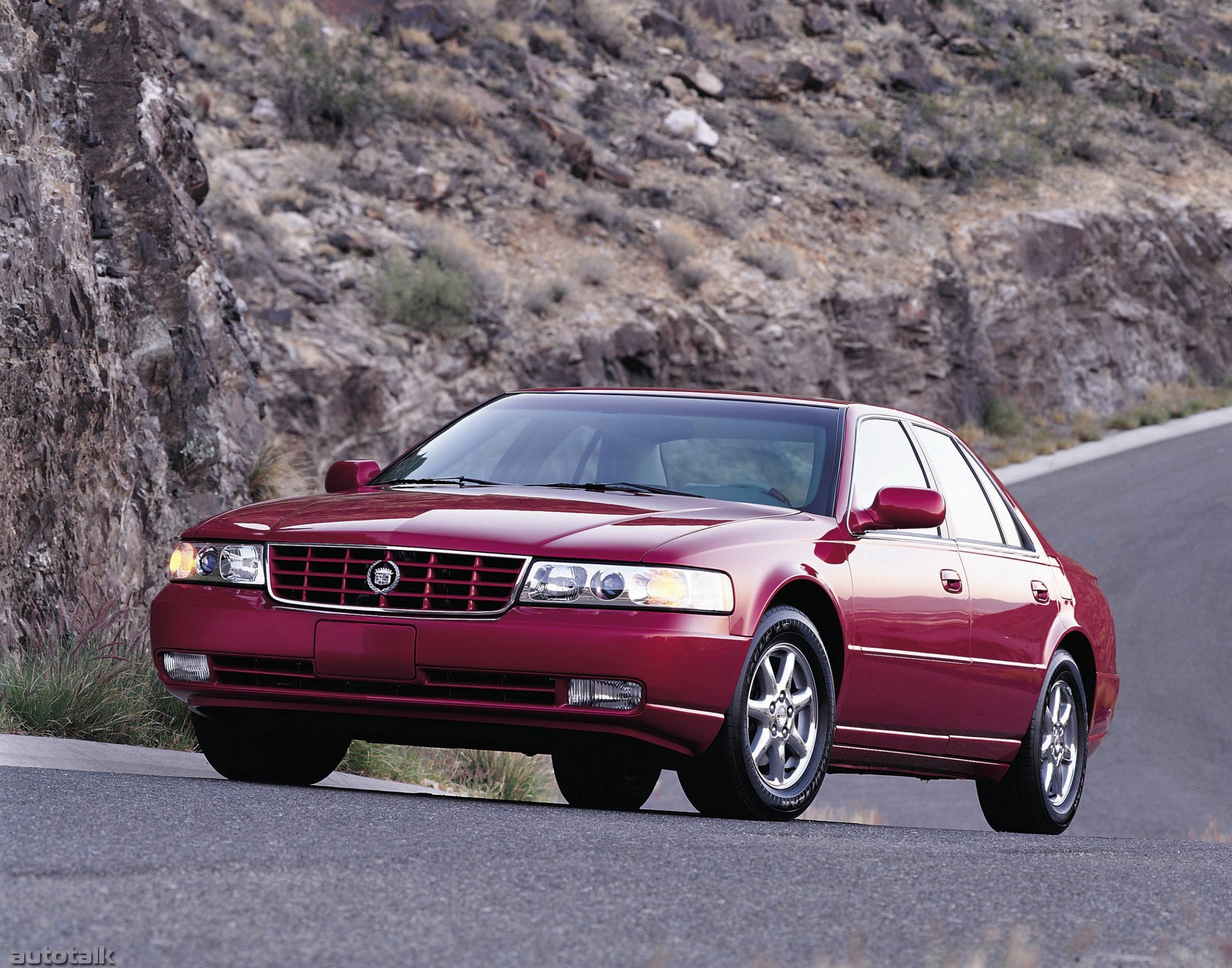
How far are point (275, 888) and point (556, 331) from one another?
76.2 ft

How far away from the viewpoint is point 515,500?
20.4 feet

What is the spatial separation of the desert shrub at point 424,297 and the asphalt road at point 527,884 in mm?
19527

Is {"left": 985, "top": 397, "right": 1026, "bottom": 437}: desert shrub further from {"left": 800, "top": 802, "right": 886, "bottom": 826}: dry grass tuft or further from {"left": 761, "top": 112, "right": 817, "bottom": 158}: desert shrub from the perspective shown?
{"left": 800, "top": 802, "right": 886, "bottom": 826}: dry grass tuft

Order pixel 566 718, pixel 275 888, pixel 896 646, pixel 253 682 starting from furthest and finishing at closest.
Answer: pixel 896 646
pixel 253 682
pixel 566 718
pixel 275 888

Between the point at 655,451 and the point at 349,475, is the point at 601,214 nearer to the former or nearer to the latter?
the point at 349,475

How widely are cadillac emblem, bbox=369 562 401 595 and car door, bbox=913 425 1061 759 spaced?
2584mm

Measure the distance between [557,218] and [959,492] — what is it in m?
22.2

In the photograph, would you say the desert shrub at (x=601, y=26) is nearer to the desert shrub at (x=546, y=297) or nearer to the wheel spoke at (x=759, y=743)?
the desert shrub at (x=546, y=297)

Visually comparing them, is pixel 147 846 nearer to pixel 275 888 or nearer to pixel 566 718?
pixel 275 888

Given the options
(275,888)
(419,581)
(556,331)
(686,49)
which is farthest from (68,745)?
(686,49)

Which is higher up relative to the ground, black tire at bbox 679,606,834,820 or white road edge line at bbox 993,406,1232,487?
black tire at bbox 679,606,834,820

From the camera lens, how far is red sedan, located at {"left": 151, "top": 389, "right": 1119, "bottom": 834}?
Answer: 221 inches

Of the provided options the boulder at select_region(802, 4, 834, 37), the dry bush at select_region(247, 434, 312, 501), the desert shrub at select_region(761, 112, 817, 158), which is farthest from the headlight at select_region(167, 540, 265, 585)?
the boulder at select_region(802, 4, 834, 37)

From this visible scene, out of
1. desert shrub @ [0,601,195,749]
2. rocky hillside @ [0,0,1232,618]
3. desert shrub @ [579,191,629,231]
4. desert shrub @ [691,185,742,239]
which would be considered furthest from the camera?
desert shrub @ [691,185,742,239]
